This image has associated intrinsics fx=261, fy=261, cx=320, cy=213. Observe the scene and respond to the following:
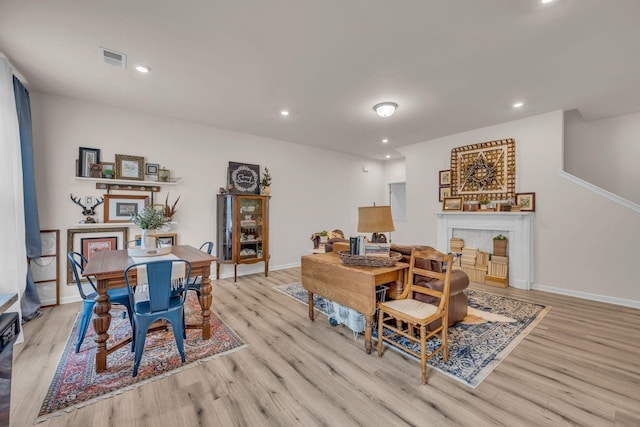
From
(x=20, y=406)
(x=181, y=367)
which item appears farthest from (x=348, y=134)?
(x=20, y=406)

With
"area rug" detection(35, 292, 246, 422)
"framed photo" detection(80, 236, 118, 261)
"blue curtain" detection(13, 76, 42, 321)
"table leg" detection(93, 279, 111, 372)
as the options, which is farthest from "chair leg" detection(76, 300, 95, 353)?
"framed photo" detection(80, 236, 118, 261)

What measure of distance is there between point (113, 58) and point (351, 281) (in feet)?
10.0

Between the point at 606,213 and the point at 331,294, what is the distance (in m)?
3.94

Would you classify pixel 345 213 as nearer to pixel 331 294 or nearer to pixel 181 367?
pixel 331 294

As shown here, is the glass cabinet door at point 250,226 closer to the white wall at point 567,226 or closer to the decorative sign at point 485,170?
the decorative sign at point 485,170

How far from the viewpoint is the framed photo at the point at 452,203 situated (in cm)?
480

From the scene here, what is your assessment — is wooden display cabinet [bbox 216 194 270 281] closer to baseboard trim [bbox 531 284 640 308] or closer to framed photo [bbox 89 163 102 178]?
framed photo [bbox 89 163 102 178]

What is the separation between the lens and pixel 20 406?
1641 millimetres

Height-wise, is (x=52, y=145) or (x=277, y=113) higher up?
(x=277, y=113)

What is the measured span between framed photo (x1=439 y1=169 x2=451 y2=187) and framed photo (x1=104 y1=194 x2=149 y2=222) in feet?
16.9

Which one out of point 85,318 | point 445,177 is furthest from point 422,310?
point 445,177

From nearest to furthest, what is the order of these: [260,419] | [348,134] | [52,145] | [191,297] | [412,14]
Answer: [260,419] → [412,14] → [52,145] → [191,297] → [348,134]

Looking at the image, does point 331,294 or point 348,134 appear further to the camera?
point 348,134

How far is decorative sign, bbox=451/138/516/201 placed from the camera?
428 centimetres
